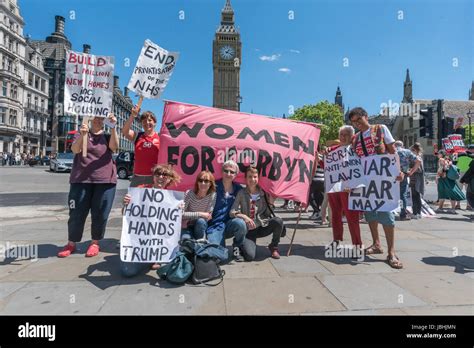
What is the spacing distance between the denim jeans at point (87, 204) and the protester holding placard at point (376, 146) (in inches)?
137

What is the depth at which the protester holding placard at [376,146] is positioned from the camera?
3.95 metres

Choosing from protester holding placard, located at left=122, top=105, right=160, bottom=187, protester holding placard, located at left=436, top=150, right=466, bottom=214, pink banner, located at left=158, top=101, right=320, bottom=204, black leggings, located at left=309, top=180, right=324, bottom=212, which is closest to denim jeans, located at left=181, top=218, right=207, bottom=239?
pink banner, located at left=158, top=101, right=320, bottom=204

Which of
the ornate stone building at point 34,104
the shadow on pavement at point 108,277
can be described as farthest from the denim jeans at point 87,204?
the ornate stone building at point 34,104

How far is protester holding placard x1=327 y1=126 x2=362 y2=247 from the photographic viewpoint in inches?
170

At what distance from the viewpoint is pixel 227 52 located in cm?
9506

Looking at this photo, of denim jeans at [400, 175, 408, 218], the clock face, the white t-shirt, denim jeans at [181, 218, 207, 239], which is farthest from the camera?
the clock face

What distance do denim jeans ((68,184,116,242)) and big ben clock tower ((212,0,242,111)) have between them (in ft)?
296

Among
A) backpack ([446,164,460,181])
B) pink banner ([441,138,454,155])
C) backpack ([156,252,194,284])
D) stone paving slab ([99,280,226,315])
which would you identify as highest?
pink banner ([441,138,454,155])

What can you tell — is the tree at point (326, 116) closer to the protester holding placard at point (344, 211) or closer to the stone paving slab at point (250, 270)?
the protester holding placard at point (344, 211)

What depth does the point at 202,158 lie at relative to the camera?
4.20m

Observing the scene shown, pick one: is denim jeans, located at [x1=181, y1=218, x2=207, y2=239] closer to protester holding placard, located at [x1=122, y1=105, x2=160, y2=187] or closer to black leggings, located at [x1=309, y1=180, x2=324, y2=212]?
protester holding placard, located at [x1=122, y1=105, x2=160, y2=187]

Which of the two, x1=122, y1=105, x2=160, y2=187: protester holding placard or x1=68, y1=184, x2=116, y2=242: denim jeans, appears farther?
x1=122, y1=105, x2=160, y2=187: protester holding placard
